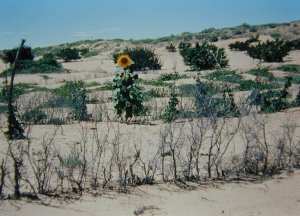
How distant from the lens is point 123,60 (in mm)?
10633

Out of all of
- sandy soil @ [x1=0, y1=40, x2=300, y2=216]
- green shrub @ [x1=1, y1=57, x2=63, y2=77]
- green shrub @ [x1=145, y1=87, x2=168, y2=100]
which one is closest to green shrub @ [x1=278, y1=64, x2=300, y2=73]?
green shrub @ [x1=145, y1=87, x2=168, y2=100]

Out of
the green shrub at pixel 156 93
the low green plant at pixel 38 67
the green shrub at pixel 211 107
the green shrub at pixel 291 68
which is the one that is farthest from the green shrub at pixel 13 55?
the green shrub at pixel 211 107

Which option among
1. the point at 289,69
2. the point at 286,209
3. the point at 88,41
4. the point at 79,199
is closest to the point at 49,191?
the point at 79,199

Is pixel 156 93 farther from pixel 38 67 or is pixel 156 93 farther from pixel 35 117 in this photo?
pixel 38 67

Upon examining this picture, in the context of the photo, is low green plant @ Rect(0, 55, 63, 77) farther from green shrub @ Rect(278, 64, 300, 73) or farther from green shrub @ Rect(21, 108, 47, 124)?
green shrub @ Rect(21, 108, 47, 124)

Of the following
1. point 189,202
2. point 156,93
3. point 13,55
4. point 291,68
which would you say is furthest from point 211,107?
point 13,55

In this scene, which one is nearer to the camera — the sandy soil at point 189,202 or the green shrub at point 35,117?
the sandy soil at point 189,202

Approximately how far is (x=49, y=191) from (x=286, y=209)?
3.59 meters

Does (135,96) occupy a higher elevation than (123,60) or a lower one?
lower

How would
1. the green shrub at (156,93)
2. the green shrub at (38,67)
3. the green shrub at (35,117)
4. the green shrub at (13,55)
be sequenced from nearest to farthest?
1. the green shrub at (35,117)
2. the green shrub at (156,93)
3. the green shrub at (38,67)
4. the green shrub at (13,55)

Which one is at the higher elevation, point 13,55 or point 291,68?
point 13,55

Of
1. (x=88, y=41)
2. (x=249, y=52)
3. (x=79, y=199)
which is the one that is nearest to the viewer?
(x=79, y=199)

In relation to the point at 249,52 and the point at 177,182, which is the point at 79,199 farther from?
the point at 249,52

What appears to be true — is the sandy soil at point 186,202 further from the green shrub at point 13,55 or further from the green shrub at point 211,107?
the green shrub at point 13,55
